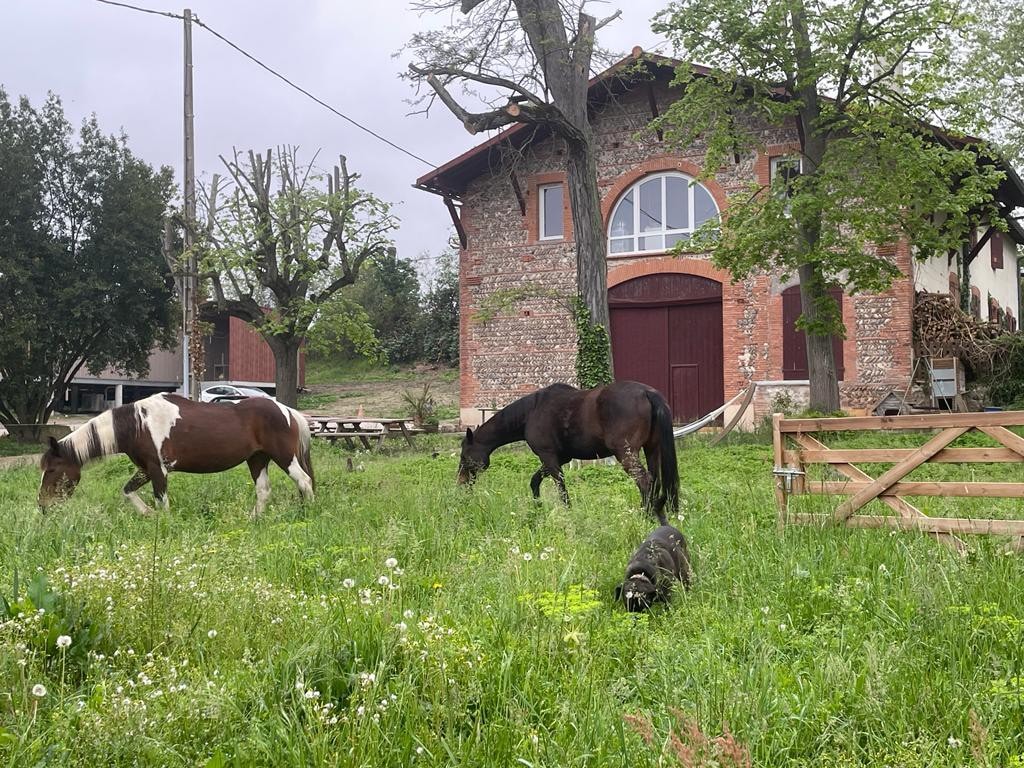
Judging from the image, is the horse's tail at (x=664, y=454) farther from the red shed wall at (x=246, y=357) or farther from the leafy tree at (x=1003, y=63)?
the red shed wall at (x=246, y=357)

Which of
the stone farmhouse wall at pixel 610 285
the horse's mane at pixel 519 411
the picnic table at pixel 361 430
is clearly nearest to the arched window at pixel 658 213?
the stone farmhouse wall at pixel 610 285

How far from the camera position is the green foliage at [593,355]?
1357 centimetres

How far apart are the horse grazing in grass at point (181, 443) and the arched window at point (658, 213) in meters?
12.2

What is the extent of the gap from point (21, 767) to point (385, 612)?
4.16 ft

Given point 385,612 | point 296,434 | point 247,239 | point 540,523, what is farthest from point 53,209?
point 385,612

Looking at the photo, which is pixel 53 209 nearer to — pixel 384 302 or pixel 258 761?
pixel 384 302

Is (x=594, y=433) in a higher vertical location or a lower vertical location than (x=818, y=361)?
lower

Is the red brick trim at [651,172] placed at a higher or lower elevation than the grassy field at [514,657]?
higher

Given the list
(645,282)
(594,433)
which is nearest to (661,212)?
(645,282)

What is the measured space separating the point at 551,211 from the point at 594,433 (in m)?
13.3

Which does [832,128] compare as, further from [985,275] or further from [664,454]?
[985,275]

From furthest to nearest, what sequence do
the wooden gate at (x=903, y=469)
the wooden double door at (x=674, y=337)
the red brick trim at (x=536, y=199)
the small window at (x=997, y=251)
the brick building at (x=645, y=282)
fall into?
the small window at (x=997, y=251)
the red brick trim at (x=536, y=199)
the wooden double door at (x=674, y=337)
the brick building at (x=645, y=282)
the wooden gate at (x=903, y=469)

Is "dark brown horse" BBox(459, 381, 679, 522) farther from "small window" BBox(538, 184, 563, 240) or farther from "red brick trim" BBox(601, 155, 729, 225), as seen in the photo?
"small window" BBox(538, 184, 563, 240)

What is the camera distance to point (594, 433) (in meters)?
7.95
